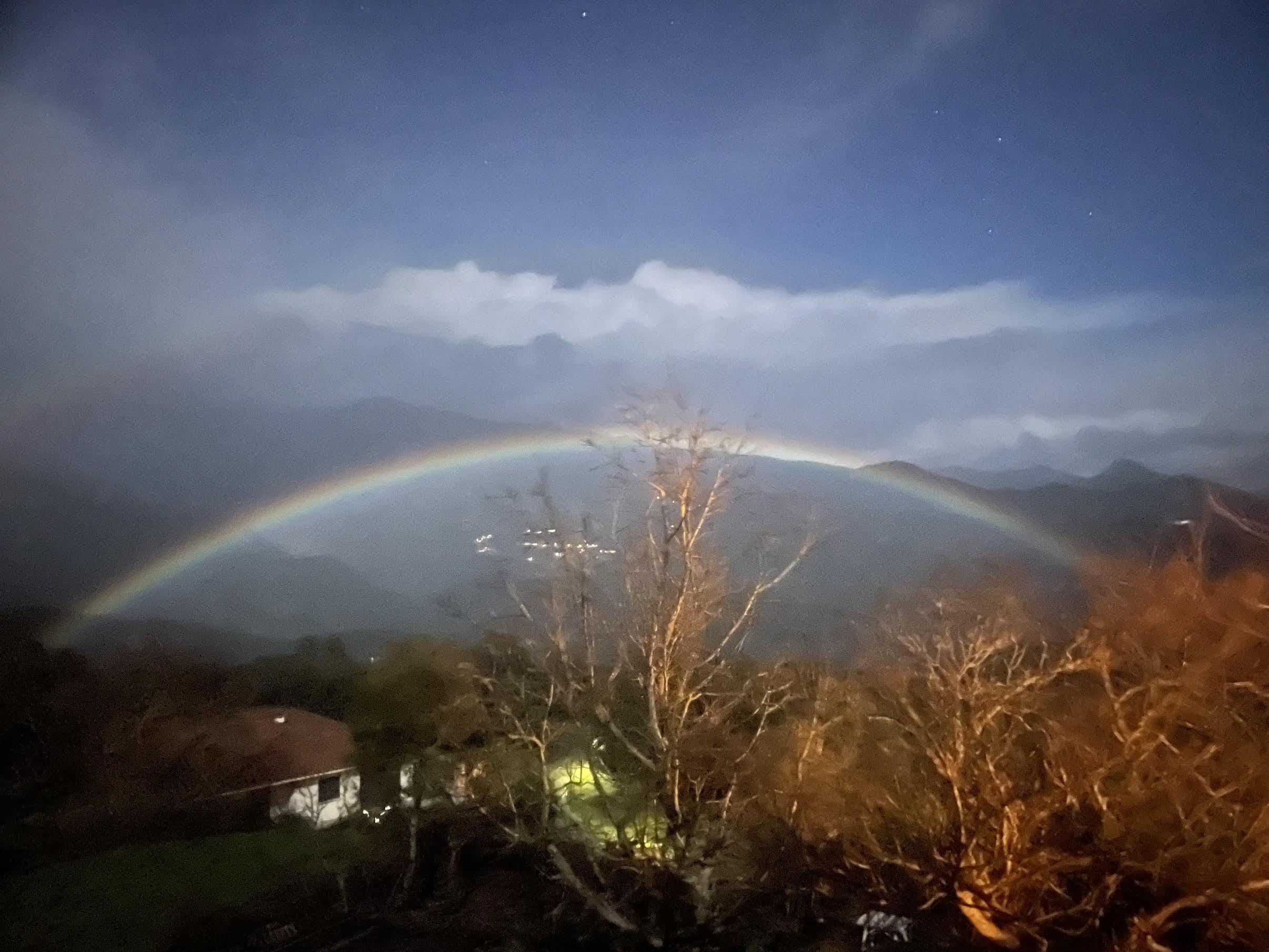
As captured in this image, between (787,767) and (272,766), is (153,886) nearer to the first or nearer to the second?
(272,766)

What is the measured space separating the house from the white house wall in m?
0.01

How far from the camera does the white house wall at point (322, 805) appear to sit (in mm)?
17406

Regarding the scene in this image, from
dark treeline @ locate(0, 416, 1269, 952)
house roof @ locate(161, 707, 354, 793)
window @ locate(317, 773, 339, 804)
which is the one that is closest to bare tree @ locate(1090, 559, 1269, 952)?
dark treeline @ locate(0, 416, 1269, 952)


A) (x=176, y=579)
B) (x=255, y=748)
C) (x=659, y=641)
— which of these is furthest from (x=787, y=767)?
(x=176, y=579)

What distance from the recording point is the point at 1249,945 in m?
8.84

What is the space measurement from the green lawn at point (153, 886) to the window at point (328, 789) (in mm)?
2130

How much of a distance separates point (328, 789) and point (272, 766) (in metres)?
1.35

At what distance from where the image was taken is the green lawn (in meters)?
12.0

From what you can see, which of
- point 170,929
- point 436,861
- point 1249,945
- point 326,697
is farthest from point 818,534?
point 326,697

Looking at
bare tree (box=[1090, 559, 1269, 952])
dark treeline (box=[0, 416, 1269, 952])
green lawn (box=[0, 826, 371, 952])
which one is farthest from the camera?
green lawn (box=[0, 826, 371, 952])

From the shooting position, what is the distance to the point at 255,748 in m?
18.0

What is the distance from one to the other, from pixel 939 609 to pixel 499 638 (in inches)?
298

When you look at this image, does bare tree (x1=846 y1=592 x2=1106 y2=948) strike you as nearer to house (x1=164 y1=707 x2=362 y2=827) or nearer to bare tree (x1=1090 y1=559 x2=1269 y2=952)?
bare tree (x1=1090 y1=559 x2=1269 y2=952)

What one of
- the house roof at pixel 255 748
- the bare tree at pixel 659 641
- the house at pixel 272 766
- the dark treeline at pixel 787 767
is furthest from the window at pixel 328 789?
the bare tree at pixel 659 641
